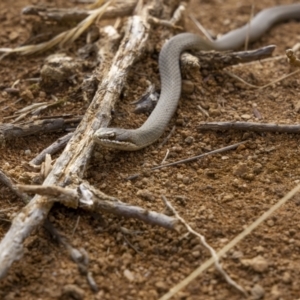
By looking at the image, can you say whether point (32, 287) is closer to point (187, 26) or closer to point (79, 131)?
point (79, 131)

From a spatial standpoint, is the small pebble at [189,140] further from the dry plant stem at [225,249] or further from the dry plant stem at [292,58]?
the dry plant stem at [292,58]

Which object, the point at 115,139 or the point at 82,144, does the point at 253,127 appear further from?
the point at 82,144

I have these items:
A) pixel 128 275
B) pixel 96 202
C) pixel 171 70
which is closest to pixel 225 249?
pixel 128 275

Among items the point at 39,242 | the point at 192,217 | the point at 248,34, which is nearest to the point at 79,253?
the point at 39,242

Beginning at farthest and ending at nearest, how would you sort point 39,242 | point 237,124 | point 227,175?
point 237,124 < point 227,175 < point 39,242

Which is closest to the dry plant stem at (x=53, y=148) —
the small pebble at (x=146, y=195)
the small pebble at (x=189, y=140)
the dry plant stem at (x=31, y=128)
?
the dry plant stem at (x=31, y=128)

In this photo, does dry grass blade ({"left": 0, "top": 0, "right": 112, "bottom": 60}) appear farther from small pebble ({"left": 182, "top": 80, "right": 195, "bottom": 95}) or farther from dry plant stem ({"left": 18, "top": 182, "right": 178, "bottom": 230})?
dry plant stem ({"left": 18, "top": 182, "right": 178, "bottom": 230})
